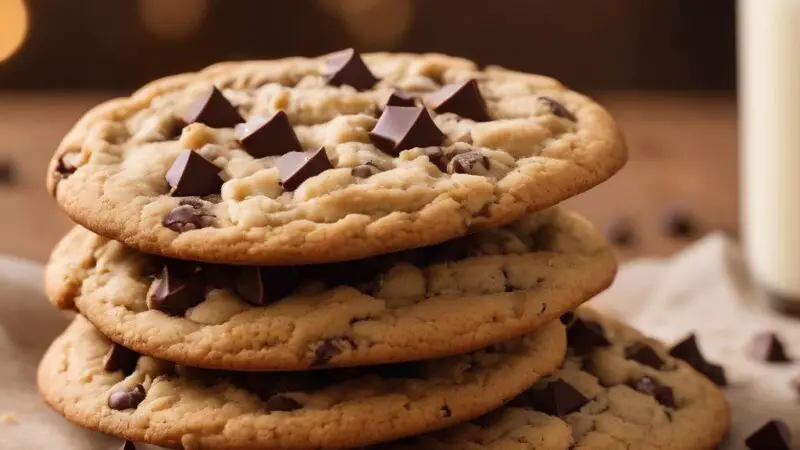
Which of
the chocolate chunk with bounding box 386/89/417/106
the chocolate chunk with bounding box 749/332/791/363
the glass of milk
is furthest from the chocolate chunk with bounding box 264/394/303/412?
the glass of milk

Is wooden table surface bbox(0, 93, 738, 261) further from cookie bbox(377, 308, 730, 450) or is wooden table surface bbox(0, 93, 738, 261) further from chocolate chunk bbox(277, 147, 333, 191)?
chocolate chunk bbox(277, 147, 333, 191)

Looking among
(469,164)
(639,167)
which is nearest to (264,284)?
(469,164)

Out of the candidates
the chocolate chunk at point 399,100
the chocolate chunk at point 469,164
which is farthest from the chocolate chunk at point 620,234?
the chocolate chunk at point 469,164

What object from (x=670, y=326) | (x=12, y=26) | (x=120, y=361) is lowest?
(x=670, y=326)

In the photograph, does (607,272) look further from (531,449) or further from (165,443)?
(165,443)

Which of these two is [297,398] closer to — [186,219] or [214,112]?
[186,219]

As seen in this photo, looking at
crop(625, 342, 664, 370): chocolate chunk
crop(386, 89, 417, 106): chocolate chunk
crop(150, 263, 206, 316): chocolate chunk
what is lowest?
crop(625, 342, 664, 370): chocolate chunk
